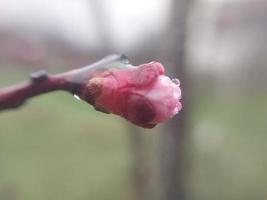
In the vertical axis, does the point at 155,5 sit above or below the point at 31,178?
above

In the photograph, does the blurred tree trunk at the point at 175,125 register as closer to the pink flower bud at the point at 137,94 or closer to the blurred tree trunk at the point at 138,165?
the blurred tree trunk at the point at 138,165

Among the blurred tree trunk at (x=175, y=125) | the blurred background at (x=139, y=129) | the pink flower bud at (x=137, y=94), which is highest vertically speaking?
the blurred background at (x=139, y=129)

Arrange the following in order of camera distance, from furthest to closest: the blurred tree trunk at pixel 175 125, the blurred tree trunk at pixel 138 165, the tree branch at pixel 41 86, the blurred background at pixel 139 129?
the blurred background at pixel 139 129 < the blurred tree trunk at pixel 138 165 < the blurred tree trunk at pixel 175 125 < the tree branch at pixel 41 86

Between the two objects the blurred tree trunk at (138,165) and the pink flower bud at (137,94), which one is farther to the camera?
the blurred tree trunk at (138,165)

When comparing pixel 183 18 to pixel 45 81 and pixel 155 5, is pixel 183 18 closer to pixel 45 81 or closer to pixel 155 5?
pixel 45 81

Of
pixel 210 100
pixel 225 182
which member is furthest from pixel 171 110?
pixel 210 100

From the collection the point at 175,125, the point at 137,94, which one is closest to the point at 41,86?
the point at 137,94

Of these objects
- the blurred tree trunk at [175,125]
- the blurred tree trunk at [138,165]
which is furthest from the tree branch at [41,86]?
the blurred tree trunk at [138,165]

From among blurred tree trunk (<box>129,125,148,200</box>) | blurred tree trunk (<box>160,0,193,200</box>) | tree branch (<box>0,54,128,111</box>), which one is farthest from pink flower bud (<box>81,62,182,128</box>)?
blurred tree trunk (<box>129,125,148,200</box>)
